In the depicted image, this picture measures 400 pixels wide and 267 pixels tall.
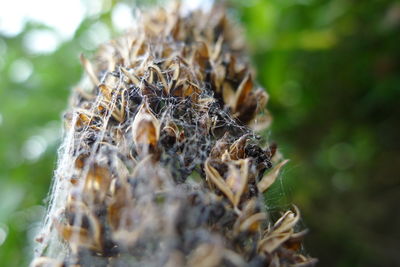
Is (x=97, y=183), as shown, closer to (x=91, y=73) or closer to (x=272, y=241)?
(x=272, y=241)

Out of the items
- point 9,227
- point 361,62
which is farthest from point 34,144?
point 361,62

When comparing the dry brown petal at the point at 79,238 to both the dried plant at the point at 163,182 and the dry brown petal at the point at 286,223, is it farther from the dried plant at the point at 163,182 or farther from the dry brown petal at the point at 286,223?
the dry brown petal at the point at 286,223

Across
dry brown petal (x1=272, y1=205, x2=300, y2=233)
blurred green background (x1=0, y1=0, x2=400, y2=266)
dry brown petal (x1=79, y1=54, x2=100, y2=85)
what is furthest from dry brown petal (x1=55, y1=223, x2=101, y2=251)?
blurred green background (x1=0, y1=0, x2=400, y2=266)

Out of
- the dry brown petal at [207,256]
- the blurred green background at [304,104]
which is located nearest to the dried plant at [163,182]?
the dry brown petal at [207,256]

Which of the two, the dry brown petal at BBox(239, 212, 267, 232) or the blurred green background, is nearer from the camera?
the dry brown petal at BBox(239, 212, 267, 232)

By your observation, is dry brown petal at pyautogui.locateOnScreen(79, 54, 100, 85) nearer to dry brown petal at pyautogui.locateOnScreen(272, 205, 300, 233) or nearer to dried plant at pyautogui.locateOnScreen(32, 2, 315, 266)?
dried plant at pyautogui.locateOnScreen(32, 2, 315, 266)
